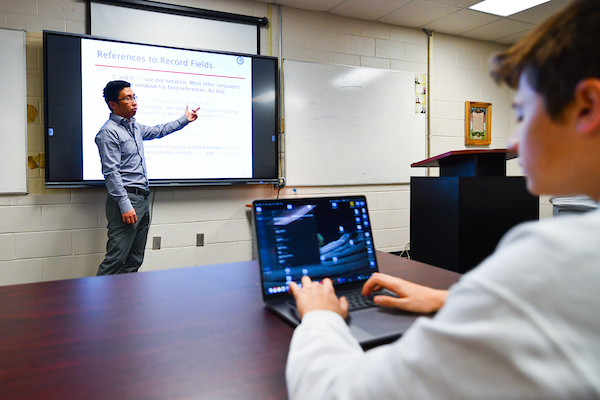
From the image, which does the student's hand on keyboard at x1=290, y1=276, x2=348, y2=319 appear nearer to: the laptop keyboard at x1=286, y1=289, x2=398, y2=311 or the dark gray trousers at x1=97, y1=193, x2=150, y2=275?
the laptop keyboard at x1=286, y1=289, x2=398, y2=311

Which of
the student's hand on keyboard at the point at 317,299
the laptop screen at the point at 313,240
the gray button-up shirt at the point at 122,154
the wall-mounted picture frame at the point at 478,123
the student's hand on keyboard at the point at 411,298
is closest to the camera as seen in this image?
the student's hand on keyboard at the point at 317,299

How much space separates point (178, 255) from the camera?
128 inches

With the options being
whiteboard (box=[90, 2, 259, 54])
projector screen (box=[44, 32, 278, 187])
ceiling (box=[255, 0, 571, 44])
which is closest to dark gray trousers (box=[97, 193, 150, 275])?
projector screen (box=[44, 32, 278, 187])

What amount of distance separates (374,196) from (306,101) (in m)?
1.14

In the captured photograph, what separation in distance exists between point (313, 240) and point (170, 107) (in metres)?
2.41

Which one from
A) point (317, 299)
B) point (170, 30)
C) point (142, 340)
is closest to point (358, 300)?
point (317, 299)

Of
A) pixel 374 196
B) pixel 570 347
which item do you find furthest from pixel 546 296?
pixel 374 196

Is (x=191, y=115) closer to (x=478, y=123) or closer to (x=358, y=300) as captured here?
(x=358, y=300)

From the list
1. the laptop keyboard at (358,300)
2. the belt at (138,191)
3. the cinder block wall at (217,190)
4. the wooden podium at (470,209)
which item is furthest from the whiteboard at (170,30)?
the laptop keyboard at (358,300)

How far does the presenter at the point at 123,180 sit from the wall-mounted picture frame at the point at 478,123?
11.0ft

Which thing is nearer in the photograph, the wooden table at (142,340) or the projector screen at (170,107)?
the wooden table at (142,340)

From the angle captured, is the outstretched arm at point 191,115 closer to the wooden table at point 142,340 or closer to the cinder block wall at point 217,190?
the cinder block wall at point 217,190

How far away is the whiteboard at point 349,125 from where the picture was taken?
3.59m

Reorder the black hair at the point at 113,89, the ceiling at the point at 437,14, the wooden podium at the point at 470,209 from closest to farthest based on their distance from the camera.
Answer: the wooden podium at the point at 470,209 → the black hair at the point at 113,89 → the ceiling at the point at 437,14
